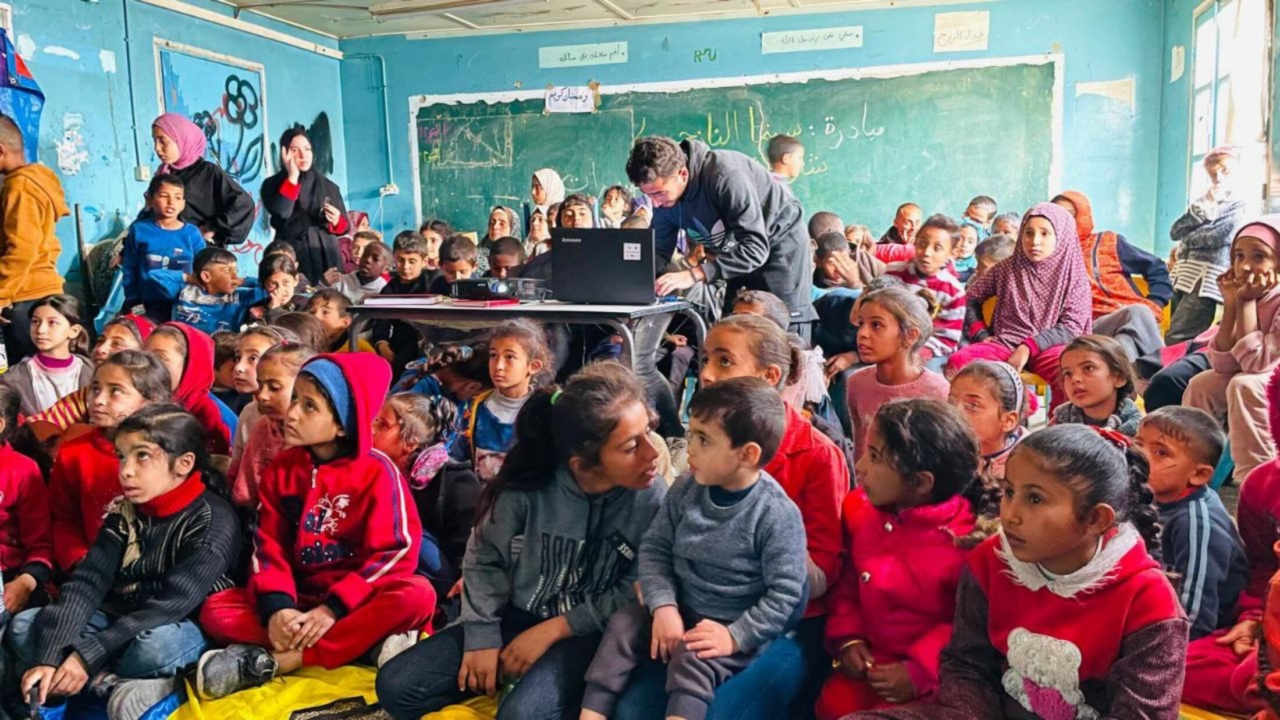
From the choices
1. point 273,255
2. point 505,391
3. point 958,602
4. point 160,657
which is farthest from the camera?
point 273,255

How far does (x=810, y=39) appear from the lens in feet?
25.9

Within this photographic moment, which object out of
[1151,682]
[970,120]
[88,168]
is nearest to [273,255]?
[88,168]

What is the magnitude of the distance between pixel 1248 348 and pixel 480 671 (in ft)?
8.94

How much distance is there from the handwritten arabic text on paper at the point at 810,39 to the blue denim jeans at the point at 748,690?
687 cm

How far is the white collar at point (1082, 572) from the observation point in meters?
1.45

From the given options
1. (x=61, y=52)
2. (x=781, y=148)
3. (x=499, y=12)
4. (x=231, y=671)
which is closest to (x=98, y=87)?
(x=61, y=52)

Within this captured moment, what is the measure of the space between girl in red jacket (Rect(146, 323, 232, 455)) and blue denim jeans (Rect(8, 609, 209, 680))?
0.68m

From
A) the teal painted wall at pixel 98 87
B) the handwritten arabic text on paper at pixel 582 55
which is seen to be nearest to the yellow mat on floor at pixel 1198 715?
the teal painted wall at pixel 98 87

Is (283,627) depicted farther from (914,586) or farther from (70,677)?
(914,586)

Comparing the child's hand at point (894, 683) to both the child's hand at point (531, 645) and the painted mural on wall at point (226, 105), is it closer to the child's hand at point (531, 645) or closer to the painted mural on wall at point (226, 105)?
the child's hand at point (531, 645)

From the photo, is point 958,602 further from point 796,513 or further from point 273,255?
point 273,255

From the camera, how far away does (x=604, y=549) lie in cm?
197

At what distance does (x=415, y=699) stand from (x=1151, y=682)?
4.35 ft

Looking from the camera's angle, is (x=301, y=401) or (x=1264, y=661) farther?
(x=301, y=401)
